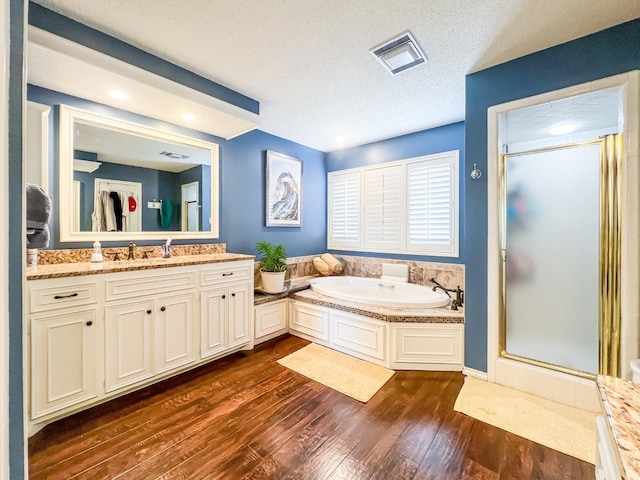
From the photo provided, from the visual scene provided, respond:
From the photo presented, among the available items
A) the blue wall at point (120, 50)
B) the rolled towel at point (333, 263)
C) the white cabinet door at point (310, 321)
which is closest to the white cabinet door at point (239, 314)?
the white cabinet door at point (310, 321)

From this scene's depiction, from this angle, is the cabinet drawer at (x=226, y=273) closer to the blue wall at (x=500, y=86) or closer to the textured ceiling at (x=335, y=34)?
the textured ceiling at (x=335, y=34)

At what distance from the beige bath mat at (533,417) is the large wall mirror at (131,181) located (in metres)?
2.89

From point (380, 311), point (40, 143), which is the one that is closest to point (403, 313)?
point (380, 311)

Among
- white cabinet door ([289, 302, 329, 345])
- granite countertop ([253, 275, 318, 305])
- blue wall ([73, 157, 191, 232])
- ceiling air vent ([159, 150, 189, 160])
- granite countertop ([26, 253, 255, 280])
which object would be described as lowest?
white cabinet door ([289, 302, 329, 345])

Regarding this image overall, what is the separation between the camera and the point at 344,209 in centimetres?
433

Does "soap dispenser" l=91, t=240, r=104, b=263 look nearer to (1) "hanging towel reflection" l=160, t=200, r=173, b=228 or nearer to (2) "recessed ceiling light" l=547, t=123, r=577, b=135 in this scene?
(1) "hanging towel reflection" l=160, t=200, r=173, b=228

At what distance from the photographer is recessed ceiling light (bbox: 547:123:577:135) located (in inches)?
82.3

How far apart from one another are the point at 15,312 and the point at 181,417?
1.63 meters

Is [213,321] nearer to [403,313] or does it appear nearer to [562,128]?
[403,313]

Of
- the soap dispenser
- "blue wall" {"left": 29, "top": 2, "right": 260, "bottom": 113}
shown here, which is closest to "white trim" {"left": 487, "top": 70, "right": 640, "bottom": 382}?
"blue wall" {"left": 29, "top": 2, "right": 260, "bottom": 113}

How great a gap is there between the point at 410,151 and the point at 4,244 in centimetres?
380

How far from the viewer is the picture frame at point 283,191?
3650 mm

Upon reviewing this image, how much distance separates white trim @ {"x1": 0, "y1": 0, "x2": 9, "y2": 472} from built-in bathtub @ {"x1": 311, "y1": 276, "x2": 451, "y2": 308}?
2.53 metres

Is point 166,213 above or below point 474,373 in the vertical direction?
above
